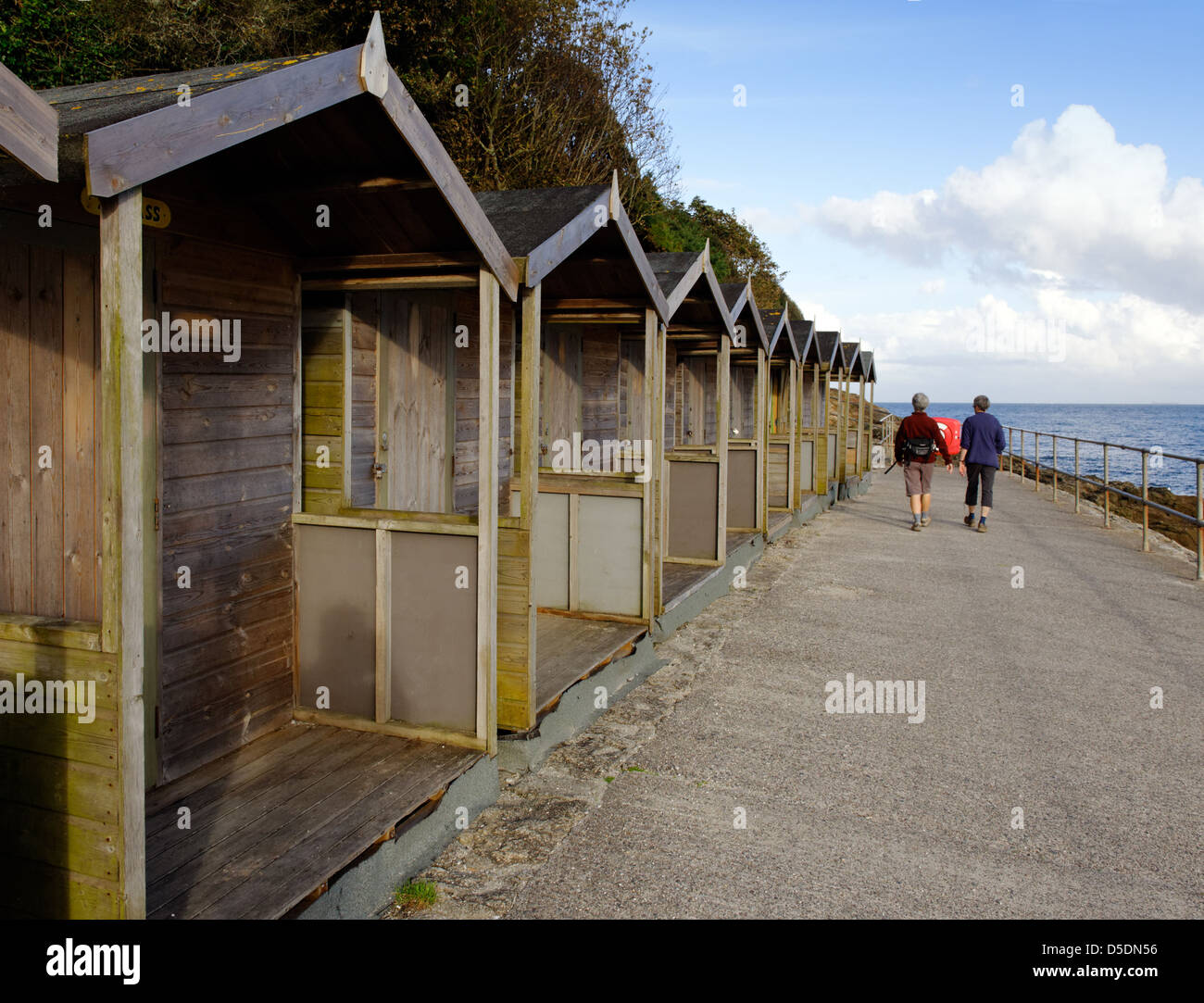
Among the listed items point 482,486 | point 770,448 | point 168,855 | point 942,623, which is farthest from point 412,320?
point 770,448

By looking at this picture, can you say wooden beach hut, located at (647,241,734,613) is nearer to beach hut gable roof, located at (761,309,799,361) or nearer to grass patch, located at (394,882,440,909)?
beach hut gable roof, located at (761,309,799,361)

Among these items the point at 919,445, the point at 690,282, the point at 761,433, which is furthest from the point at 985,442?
the point at 690,282

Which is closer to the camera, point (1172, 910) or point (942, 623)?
point (1172, 910)

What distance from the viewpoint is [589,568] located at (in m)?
7.62

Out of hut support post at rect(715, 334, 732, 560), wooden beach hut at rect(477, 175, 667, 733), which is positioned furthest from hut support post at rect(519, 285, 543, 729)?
hut support post at rect(715, 334, 732, 560)

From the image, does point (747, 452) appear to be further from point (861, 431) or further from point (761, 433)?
point (861, 431)

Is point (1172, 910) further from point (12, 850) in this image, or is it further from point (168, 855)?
point (12, 850)

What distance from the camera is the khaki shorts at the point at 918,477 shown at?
1431cm

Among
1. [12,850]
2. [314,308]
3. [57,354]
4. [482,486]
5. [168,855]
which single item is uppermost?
[314,308]

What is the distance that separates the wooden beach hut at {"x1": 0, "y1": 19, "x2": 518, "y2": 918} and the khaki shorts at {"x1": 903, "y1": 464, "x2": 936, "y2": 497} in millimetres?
10234

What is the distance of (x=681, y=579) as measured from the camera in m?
9.02

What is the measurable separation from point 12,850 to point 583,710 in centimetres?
348

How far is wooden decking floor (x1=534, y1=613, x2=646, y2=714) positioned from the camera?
19.0 ft
